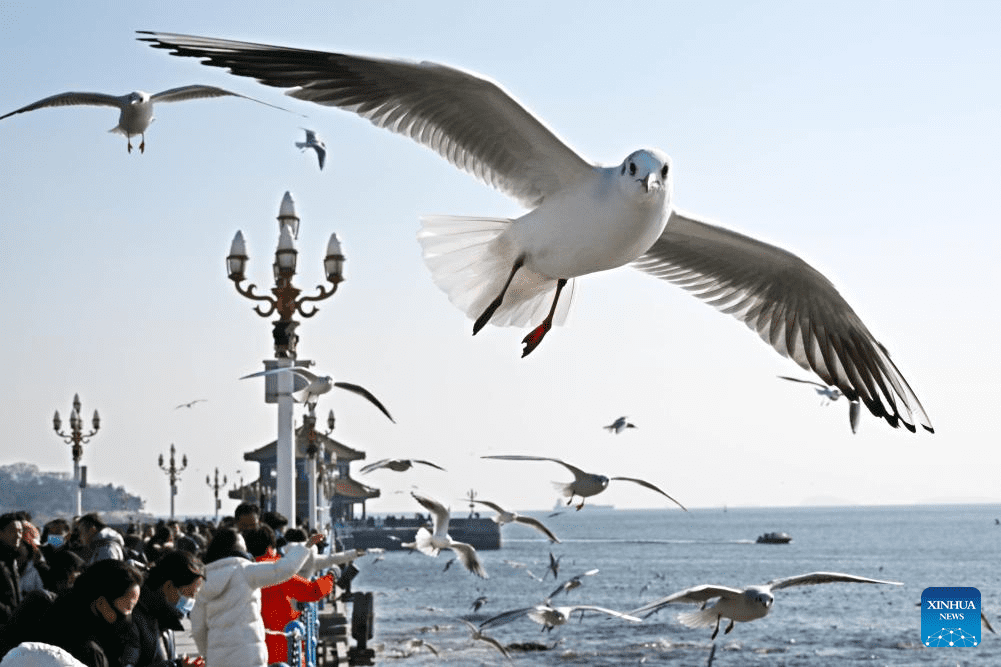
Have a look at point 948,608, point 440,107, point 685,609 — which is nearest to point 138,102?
point 440,107

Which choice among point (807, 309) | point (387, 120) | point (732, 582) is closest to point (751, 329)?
point (807, 309)

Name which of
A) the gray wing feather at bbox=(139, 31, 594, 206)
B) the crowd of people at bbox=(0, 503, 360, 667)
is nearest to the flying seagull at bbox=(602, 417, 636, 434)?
the crowd of people at bbox=(0, 503, 360, 667)

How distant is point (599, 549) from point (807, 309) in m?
90.0

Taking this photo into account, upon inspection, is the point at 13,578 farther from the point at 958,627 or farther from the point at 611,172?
the point at 958,627

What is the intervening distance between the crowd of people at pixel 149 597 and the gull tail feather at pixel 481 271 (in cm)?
108

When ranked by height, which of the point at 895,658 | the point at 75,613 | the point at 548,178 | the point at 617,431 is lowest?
the point at 895,658

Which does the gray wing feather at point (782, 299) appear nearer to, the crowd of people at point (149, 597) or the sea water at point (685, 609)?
the crowd of people at point (149, 597)

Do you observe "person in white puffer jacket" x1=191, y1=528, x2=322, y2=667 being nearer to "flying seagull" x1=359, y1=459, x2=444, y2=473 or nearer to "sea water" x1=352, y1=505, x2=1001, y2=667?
"flying seagull" x1=359, y1=459, x2=444, y2=473

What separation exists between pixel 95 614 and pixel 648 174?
1.93 metres

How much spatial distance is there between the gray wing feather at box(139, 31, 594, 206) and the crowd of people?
1.53m

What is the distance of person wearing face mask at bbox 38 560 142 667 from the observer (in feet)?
11.5

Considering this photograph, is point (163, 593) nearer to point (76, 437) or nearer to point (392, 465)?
point (392, 465)

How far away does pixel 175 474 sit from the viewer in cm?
3534

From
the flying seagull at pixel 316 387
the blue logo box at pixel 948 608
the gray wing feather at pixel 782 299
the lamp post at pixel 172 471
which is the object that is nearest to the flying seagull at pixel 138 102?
the flying seagull at pixel 316 387
